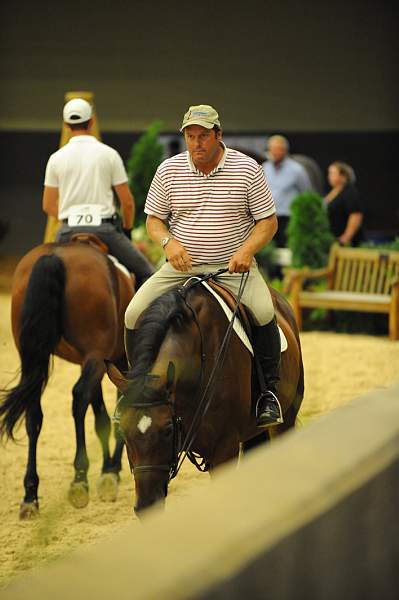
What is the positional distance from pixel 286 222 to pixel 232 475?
13.8 m

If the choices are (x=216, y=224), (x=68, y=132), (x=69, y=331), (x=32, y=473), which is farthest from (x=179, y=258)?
(x=68, y=132)

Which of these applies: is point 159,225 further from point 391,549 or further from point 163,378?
point 391,549

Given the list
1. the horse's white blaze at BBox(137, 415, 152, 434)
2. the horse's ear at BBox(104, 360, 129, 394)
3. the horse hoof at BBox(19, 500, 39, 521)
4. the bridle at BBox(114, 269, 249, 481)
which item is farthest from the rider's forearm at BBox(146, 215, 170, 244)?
the horse hoof at BBox(19, 500, 39, 521)

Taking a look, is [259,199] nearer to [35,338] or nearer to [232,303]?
[232,303]

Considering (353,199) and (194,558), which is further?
(353,199)

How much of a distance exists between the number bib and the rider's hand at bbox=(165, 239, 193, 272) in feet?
7.56

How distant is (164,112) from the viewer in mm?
19438

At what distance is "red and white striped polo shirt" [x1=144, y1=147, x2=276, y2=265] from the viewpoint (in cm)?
573

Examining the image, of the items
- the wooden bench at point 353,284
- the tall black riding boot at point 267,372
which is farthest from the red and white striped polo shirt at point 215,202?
the wooden bench at point 353,284

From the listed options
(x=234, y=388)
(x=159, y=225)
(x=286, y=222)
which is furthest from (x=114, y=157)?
(x=286, y=222)

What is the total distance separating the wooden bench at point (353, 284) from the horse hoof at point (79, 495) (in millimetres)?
6604

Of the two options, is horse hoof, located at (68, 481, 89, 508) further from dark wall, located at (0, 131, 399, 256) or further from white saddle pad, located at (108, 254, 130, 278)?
dark wall, located at (0, 131, 399, 256)

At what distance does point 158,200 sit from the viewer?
5.89m

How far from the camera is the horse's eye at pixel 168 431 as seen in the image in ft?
16.4
